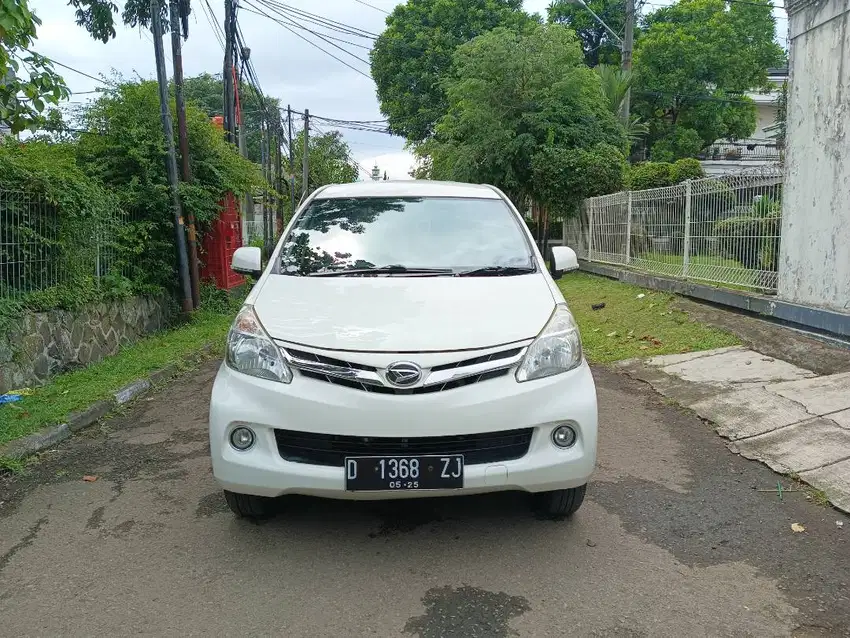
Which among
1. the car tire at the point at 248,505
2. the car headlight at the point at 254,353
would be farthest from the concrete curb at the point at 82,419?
the car headlight at the point at 254,353

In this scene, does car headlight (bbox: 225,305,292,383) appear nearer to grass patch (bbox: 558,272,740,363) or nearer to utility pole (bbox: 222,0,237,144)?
grass patch (bbox: 558,272,740,363)

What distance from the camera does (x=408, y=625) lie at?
260cm

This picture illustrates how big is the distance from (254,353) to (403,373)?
714mm

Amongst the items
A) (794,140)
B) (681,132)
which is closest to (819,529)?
(794,140)

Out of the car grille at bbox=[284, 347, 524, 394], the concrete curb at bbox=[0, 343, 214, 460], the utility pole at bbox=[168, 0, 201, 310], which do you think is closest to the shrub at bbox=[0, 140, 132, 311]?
the concrete curb at bbox=[0, 343, 214, 460]

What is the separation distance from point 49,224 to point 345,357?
16.8ft

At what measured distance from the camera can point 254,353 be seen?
10.4 ft

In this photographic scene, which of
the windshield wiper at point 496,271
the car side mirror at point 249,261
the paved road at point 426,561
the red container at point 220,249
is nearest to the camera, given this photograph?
the paved road at point 426,561

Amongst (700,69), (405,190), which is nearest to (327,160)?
(700,69)

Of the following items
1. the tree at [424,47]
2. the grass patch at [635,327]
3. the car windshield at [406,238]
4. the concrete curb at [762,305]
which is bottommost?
the grass patch at [635,327]

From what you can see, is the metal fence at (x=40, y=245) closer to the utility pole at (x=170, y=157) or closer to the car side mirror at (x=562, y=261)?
the utility pole at (x=170, y=157)

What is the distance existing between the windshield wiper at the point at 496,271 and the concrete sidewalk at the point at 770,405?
6.54ft

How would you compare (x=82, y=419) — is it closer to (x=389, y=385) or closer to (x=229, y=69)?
(x=389, y=385)

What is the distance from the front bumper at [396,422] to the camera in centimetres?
292
